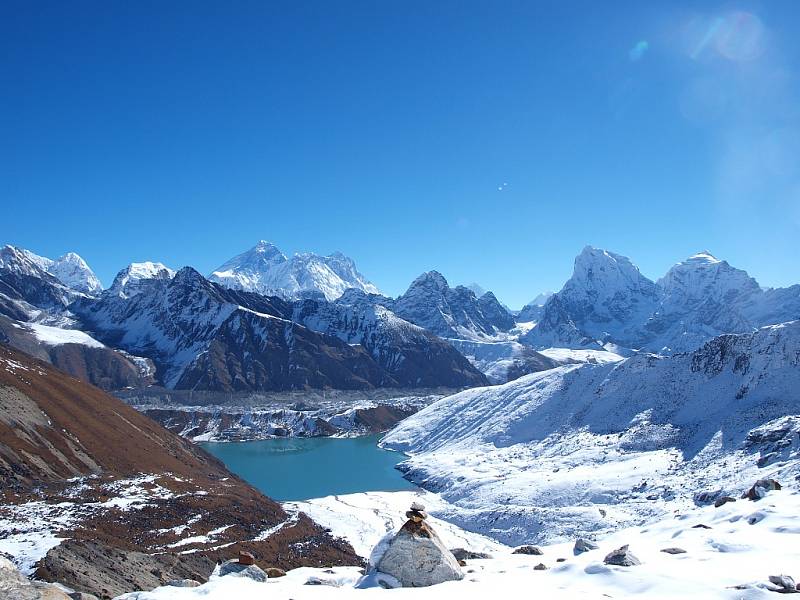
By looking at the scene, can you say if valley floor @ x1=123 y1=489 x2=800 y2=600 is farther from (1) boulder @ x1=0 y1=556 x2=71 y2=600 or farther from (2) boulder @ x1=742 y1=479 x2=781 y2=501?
(1) boulder @ x1=0 y1=556 x2=71 y2=600

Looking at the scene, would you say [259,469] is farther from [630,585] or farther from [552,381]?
[630,585]

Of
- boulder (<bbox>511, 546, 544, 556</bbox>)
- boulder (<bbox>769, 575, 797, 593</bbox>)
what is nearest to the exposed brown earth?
boulder (<bbox>511, 546, 544, 556</bbox>)

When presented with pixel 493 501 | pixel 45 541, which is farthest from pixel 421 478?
pixel 45 541

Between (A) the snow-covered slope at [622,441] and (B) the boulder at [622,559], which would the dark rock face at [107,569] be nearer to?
(B) the boulder at [622,559]

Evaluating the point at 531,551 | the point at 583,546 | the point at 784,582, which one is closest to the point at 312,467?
the point at 531,551

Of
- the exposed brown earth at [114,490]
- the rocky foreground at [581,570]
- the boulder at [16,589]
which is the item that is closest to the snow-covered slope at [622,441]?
the exposed brown earth at [114,490]
